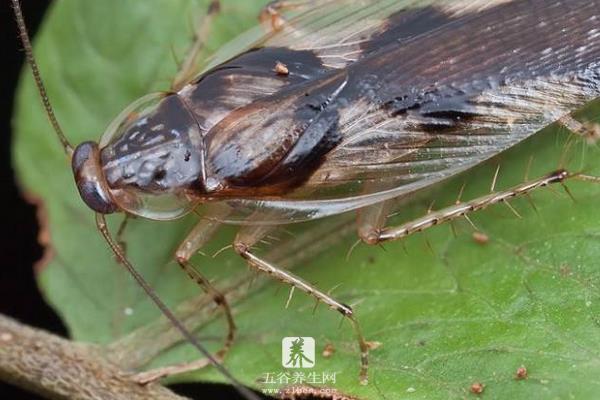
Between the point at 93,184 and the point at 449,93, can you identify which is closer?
the point at 449,93

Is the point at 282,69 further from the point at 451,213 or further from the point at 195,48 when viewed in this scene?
the point at 451,213

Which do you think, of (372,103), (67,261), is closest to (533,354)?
(372,103)

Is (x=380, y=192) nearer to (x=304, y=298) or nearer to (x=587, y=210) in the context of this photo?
(x=304, y=298)

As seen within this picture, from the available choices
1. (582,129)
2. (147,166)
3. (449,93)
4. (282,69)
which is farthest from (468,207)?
(147,166)

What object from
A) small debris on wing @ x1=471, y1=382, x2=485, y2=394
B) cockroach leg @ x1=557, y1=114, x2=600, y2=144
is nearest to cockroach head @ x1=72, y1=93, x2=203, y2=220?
small debris on wing @ x1=471, y1=382, x2=485, y2=394

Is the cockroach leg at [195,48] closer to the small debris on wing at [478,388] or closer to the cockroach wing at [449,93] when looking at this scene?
the cockroach wing at [449,93]

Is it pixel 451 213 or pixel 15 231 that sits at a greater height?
pixel 15 231

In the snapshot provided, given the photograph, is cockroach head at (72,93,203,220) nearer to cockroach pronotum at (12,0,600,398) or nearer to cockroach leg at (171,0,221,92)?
cockroach pronotum at (12,0,600,398)

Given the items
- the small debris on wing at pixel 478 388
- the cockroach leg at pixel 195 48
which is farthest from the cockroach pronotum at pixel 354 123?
the small debris on wing at pixel 478 388
